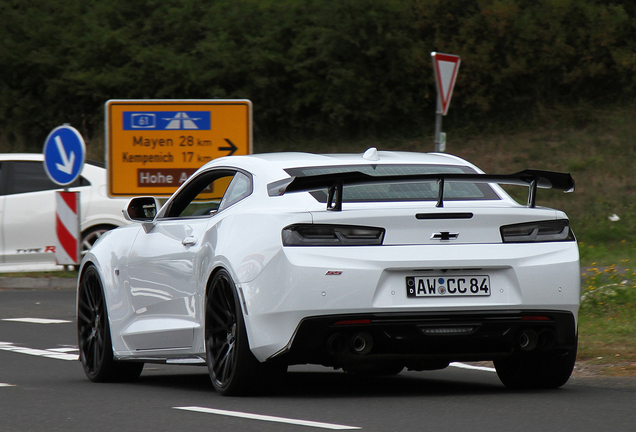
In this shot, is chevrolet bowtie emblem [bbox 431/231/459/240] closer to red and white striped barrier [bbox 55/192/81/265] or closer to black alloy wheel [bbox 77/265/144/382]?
black alloy wheel [bbox 77/265/144/382]

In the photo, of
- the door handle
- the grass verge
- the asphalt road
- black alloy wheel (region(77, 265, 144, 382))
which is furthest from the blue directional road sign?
the door handle

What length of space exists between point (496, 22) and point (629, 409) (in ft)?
80.9

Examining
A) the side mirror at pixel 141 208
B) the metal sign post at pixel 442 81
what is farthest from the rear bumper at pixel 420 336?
the metal sign post at pixel 442 81

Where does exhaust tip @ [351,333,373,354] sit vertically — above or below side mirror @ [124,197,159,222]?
below

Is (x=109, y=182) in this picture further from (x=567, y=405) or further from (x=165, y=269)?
(x=567, y=405)

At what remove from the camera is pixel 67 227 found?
15.8m

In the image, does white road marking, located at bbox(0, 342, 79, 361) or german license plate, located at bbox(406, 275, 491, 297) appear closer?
german license plate, located at bbox(406, 275, 491, 297)

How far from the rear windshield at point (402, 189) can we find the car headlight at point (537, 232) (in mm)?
381

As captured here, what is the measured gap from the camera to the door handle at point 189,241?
6.91 metres

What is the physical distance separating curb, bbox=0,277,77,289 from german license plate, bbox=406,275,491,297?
11.3 m

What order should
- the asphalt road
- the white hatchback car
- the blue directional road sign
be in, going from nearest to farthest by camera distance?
1. the asphalt road
2. the blue directional road sign
3. the white hatchback car

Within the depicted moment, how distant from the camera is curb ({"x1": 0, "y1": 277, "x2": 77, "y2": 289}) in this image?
16.7 metres

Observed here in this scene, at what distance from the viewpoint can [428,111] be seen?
3144 centimetres

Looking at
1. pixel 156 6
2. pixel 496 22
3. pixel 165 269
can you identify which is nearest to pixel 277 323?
pixel 165 269
